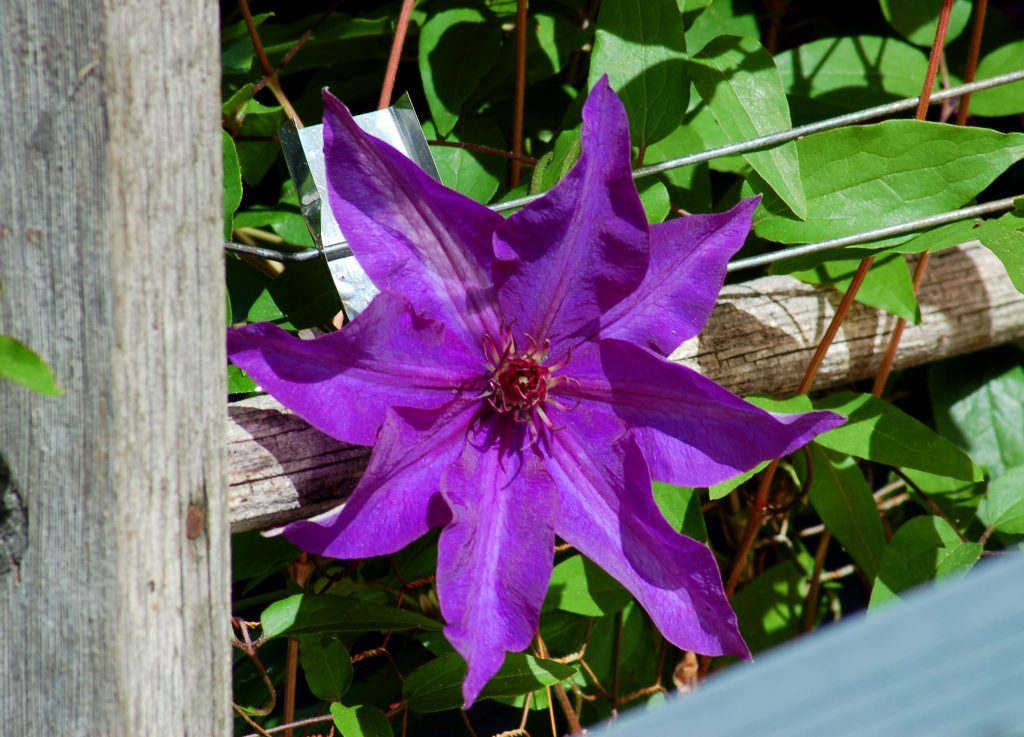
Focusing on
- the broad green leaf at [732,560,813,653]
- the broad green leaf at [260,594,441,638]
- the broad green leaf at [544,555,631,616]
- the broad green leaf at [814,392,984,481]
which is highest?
the broad green leaf at [814,392,984,481]

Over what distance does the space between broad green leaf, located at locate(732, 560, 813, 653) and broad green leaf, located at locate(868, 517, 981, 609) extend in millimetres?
302

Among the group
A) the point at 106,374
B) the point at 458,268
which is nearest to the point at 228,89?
the point at 458,268

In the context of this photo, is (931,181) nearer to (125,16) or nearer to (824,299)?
(824,299)

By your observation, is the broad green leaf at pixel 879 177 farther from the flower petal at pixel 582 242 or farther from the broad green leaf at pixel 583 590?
the broad green leaf at pixel 583 590

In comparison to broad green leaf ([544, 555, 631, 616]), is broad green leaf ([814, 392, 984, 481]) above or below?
above

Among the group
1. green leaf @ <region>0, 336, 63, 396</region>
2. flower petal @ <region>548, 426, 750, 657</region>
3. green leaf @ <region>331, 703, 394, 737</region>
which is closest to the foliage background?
green leaf @ <region>331, 703, 394, 737</region>

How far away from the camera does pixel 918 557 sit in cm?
80

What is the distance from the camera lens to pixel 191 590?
51cm

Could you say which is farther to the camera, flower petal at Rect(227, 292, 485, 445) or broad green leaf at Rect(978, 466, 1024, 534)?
broad green leaf at Rect(978, 466, 1024, 534)

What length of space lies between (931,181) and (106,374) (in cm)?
62

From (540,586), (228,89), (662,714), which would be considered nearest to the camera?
(662,714)

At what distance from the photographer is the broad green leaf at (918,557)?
0.78m

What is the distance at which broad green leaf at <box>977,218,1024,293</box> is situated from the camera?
0.71 metres

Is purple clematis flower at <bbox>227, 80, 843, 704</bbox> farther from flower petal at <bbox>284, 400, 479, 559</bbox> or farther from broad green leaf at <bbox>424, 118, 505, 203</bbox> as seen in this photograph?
broad green leaf at <bbox>424, 118, 505, 203</bbox>
